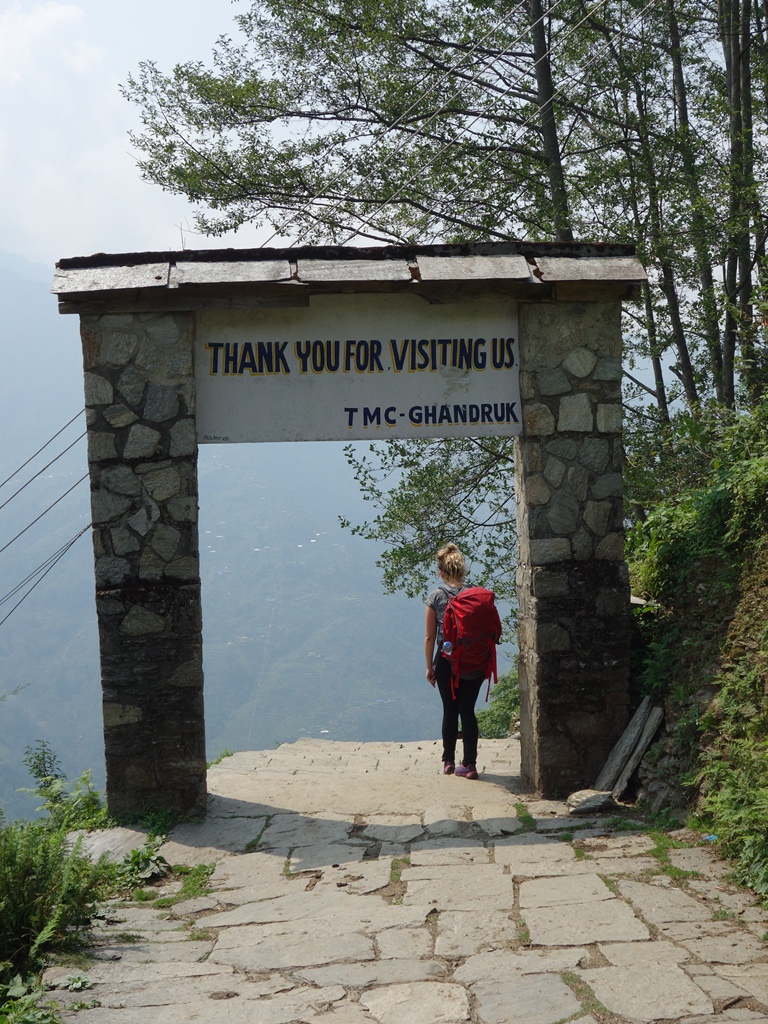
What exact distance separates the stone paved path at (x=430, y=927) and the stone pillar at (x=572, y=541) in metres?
0.52

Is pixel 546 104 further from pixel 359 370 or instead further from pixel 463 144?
pixel 359 370

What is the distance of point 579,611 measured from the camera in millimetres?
6773

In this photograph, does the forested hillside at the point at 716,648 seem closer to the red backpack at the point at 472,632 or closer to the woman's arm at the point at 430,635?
the red backpack at the point at 472,632

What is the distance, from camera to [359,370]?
6730mm

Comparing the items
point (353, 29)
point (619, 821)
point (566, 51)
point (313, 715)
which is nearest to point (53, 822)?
point (619, 821)

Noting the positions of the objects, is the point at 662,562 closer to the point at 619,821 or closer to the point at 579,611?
the point at 579,611

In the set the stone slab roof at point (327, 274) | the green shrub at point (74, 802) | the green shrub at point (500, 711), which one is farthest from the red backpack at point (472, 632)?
the green shrub at point (500, 711)

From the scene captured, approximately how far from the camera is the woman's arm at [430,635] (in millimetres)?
7352

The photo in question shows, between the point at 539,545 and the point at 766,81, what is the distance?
958cm

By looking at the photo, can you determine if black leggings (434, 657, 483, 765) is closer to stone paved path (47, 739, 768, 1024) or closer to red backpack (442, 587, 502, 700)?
red backpack (442, 587, 502, 700)

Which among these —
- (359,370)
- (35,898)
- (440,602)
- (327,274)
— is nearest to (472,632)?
Result: (440,602)

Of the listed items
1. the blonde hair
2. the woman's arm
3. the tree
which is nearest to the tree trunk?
the tree

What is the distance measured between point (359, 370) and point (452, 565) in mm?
1645

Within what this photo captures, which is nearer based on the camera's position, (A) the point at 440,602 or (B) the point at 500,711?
(A) the point at 440,602
